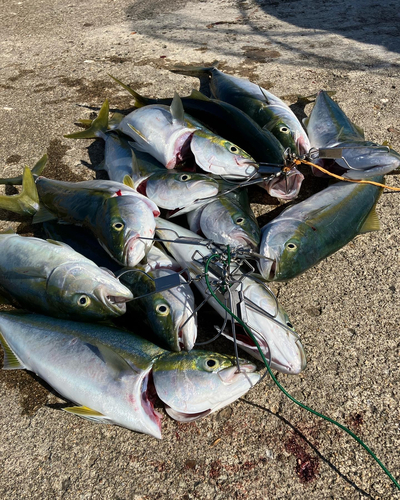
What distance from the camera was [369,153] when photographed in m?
3.17

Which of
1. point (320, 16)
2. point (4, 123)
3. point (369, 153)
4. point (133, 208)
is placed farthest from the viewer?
point (320, 16)

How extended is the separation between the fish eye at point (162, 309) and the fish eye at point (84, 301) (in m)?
0.39

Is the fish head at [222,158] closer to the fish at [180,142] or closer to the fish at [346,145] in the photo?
the fish at [180,142]

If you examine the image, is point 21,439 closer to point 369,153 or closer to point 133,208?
point 133,208

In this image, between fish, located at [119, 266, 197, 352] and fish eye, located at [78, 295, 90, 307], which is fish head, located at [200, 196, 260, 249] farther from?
fish eye, located at [78, 295, 90, 307]

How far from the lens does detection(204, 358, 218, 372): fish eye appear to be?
2.06m

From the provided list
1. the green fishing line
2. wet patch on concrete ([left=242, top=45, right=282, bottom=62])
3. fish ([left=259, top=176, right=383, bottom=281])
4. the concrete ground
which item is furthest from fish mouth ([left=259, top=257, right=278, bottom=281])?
wet patch on concrete ([left=242, top=45, right=282, bottom=62])

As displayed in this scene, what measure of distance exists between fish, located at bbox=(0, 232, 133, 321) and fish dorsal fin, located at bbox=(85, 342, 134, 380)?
281 mm

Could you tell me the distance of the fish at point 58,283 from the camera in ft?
7.56

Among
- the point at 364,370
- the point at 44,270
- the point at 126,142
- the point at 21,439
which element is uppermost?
the point at 126,142

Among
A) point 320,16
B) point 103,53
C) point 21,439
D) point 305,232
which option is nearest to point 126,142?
point 305,232

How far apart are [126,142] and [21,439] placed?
8.05ft

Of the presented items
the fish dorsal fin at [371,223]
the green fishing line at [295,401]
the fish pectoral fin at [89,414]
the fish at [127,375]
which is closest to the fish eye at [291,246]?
the green fishing line at [295,401]

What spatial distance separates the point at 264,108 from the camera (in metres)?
3.74
